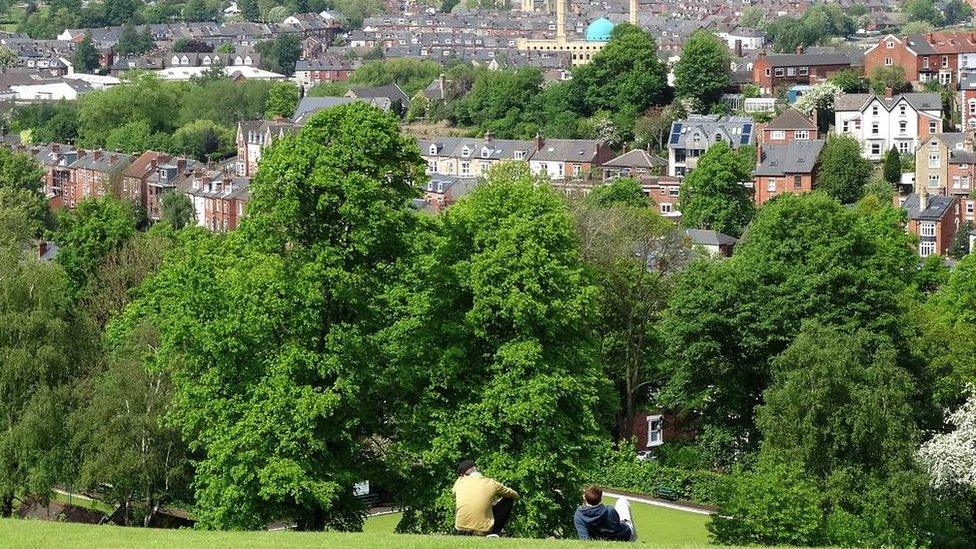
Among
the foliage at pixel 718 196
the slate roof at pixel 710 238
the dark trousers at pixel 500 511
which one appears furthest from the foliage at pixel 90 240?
the dark trousers at pixel 500 511

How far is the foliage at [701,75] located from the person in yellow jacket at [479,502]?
271 ft

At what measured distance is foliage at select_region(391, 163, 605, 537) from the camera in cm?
3127

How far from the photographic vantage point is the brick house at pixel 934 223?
77438 millimetres

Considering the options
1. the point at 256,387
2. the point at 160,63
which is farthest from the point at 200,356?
the point at 160,63

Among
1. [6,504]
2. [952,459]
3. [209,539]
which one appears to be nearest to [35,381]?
[6,504]

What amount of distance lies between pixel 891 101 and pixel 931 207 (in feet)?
→ 53.0

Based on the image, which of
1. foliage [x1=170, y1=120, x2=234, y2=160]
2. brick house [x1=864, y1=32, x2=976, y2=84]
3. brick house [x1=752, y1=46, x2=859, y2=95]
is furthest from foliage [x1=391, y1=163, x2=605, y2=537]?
foliage [x1=170, y1=120, x2=234, y2=160]

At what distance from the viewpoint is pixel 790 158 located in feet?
287

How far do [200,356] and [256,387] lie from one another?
1.47m

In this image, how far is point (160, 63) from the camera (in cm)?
19112

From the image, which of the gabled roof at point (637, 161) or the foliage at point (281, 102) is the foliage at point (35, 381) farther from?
the foliage at point (281, 102)

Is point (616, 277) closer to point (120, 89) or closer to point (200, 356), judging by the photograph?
point (200, 356)

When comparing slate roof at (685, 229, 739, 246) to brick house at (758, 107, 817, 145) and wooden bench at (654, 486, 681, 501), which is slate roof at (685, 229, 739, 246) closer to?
brick house at (758, 107, 817, 145)

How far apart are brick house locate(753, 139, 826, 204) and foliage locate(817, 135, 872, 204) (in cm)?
52
